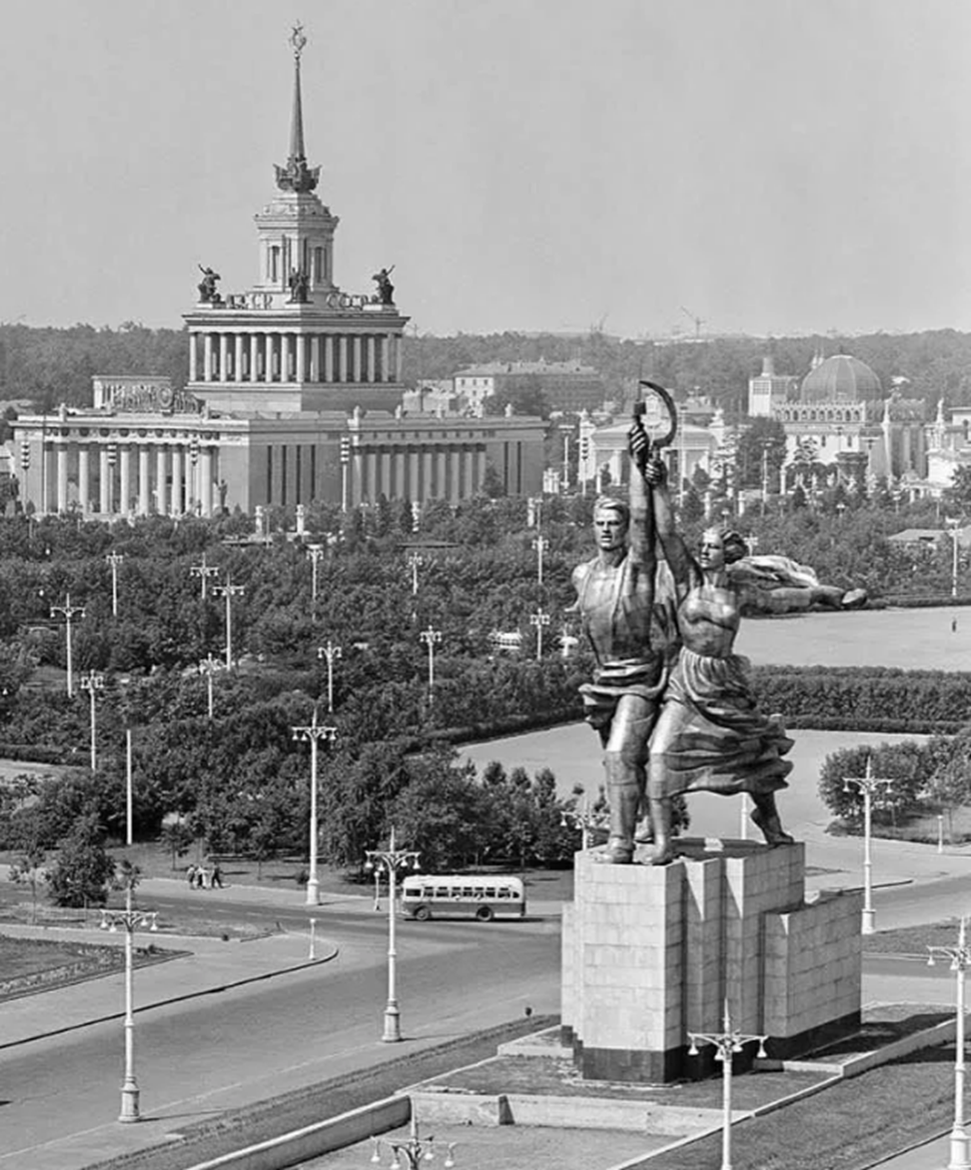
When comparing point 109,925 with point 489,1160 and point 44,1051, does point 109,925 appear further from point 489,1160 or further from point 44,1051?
point 489,1160

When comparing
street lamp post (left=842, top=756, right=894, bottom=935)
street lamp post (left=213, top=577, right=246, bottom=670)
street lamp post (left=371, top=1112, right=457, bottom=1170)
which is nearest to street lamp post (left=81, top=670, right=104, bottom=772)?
street lamp post (left=213, top=577, right=246, bottom=670)

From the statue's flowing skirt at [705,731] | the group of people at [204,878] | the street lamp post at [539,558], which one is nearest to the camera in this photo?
the statue's flowing skirt at [705,731]

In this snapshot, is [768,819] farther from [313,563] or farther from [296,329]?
[296,329]

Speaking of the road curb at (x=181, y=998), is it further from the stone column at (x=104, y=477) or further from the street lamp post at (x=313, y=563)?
the stone column at (x=104, y=477)

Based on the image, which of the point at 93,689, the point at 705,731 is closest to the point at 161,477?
the point at 93,689

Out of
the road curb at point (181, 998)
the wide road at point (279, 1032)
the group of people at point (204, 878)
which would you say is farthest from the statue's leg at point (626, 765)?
the group of people at point (204, 878)

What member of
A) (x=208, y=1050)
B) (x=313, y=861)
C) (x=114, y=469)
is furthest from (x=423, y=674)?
(x=114, y=469)

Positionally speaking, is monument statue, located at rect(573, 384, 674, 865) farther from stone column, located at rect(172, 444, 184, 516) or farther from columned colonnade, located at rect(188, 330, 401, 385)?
columned colonnade, located at rect(188, 330, 401, 385)
